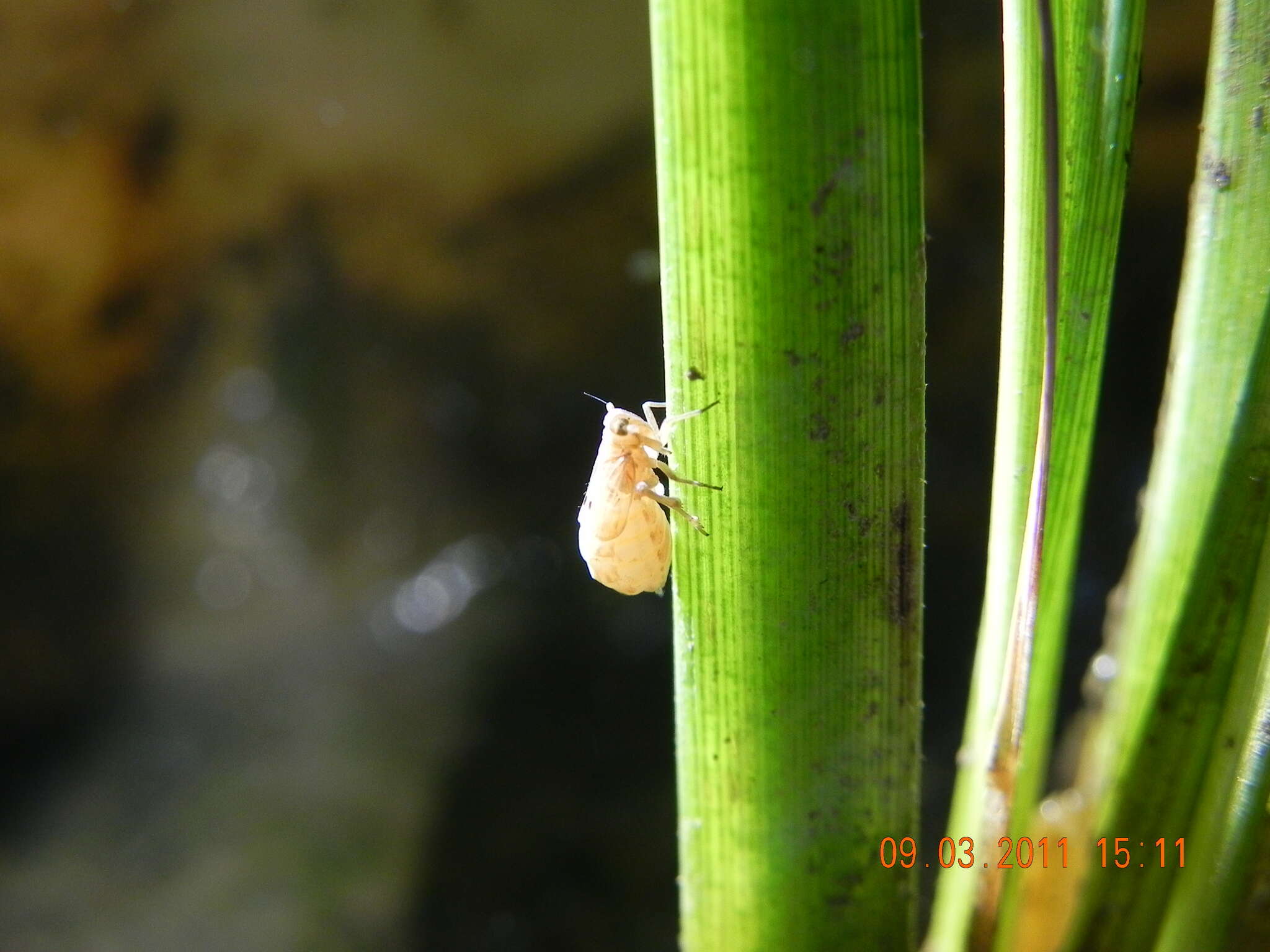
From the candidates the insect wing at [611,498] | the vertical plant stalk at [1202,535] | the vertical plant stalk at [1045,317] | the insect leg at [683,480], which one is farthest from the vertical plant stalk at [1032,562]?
the insect wing at [611,498]

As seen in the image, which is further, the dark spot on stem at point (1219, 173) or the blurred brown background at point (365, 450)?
the blurred brown background at point (365, 450)

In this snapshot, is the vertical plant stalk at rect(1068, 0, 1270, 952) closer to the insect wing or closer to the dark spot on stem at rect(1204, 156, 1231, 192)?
the dark spot on stem at rect(1204, 156, 1231, 192)

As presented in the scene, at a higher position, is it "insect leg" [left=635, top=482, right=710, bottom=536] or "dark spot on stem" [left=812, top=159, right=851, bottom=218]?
"dark spot on stem" [left=812, top=159, right=851, bottom=218]

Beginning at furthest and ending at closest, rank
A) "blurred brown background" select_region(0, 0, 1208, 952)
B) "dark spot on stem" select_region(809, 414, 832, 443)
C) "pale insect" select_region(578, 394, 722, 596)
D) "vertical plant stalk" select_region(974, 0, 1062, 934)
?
1. "blurred brown background" select_region(0, 0, 1208, 952)
2. "pale insect" select_region(578, 394, 722, 596)
3. "dark spot on stem" select_region(809, 414, 832, 443)
4. "vertical plant stalk" select_region(974, 0, 1062, 934)

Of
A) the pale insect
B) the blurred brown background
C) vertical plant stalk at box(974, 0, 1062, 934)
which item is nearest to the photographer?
vertical plant stalk at box(974, 0, 1062, 934)

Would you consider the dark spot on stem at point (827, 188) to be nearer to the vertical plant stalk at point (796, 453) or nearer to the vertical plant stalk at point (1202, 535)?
the vertical plant stalk at point (796, 453)

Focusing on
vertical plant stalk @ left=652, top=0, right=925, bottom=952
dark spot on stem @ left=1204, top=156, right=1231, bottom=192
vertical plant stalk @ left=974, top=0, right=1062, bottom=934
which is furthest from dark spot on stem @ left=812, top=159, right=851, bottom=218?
dark spot on stem @ left=1204, top=156, right=1231, bottom=192

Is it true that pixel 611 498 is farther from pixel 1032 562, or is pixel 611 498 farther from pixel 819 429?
pixel 1032 562

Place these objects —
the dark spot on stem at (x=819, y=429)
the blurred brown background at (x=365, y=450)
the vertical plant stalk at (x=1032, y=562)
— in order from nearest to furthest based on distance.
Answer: the vertical plant stalk at (x=1032, y=562)
the dark spot on stem at (x=819, y=429)
the blurred brown background at (x=365, y=450)
